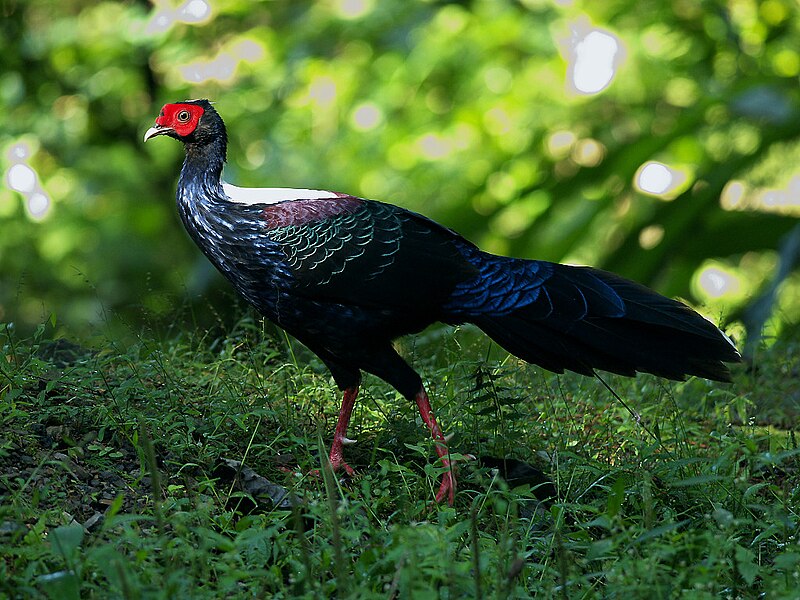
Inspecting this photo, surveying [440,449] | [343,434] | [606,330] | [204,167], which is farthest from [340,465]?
[204,167]

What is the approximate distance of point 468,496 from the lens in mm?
4098

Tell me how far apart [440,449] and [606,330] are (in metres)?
0.85

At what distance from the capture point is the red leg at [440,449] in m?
3.87

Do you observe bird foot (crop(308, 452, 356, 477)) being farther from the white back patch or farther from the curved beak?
the curved beak

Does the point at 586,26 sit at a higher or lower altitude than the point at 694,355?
higher

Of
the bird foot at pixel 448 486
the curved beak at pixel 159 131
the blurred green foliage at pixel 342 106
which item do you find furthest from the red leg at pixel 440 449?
the blurred green foliage at pixel 342 106

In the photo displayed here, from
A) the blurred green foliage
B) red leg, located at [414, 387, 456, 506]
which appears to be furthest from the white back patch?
the blurred green foliage

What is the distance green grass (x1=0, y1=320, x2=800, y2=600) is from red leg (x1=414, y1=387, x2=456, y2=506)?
79mm

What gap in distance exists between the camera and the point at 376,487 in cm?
401

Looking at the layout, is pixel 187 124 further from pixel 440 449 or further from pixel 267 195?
pixel 440 449

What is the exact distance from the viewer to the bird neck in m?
4.61

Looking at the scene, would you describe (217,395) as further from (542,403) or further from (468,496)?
(542,403)

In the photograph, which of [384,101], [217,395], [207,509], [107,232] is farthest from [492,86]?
[207,509]

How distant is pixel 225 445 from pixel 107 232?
6.49m
